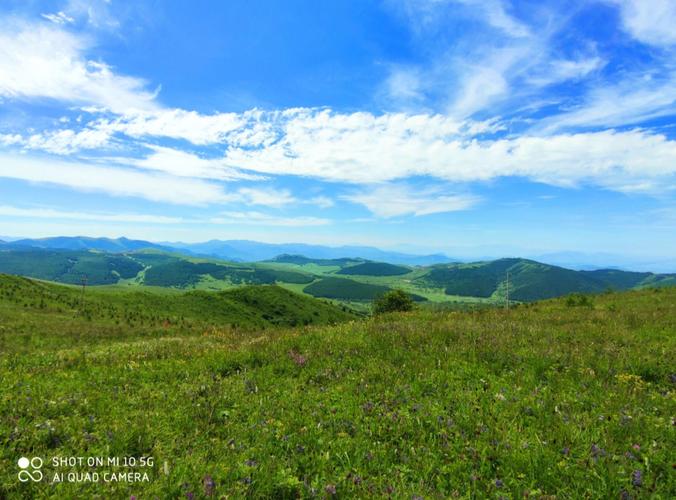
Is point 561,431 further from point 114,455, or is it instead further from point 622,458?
point 114,455

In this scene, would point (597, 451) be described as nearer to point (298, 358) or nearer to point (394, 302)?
point (298, 358)

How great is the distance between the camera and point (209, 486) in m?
3.92

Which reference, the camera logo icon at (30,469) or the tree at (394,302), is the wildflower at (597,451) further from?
the tree at (394,302)

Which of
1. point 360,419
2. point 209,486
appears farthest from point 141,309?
point 209,486

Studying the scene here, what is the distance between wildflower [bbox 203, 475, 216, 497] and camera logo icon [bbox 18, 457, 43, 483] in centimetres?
194

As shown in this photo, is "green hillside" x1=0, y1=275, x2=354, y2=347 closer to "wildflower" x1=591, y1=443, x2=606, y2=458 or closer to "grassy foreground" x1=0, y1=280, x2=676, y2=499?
"grassy foreground" x1=0, y1=280, x2=676, y2=499

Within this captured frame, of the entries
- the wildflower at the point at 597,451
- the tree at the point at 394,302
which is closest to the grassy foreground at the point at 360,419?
the wildflower at the point at 597,451

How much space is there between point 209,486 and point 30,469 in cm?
227

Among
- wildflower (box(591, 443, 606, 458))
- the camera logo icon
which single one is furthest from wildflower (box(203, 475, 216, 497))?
wildflower (box(591, 443, 606, 458))

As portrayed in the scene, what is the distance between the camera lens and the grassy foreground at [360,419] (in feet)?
13.6

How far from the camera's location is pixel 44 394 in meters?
6.20

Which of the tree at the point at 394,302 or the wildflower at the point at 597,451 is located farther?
the tree at the point at 394,302

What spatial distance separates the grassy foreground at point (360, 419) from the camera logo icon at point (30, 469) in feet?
0.24

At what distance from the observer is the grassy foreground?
13.6 feet
